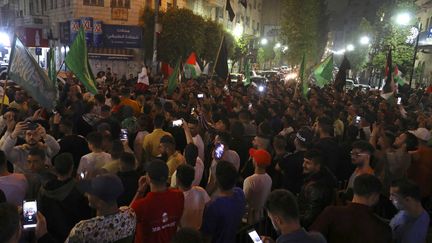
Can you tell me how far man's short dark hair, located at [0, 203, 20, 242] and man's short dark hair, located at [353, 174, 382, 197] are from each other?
9.72ft

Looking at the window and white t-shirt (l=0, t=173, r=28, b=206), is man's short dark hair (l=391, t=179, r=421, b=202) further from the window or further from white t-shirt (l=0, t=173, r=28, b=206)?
the window

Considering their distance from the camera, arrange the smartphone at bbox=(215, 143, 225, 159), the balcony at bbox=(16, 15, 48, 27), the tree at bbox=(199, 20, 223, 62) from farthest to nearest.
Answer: the balcony at bbox=(16, 15, 48, 27) < the tree at bbox=(199, 20, 223, 62) < the smartphone at bbox=(215, 143, 225, 159)

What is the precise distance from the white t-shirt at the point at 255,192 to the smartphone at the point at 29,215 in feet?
9.47

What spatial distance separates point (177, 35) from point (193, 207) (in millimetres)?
27368

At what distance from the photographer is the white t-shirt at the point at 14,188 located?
4.68 metres

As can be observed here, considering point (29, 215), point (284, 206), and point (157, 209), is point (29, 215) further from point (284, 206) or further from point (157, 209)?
point (284, 206)

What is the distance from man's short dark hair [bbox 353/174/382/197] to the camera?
421 cm

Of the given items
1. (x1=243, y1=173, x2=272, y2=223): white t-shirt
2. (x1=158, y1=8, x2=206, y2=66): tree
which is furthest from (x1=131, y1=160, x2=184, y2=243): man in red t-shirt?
(x1=158, y1=8, x2=206, y2=66): tree

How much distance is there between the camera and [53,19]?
37.0 meters

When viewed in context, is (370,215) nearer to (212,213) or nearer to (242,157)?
(212,213)

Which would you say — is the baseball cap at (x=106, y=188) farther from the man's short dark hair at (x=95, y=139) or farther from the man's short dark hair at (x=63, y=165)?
the man's short dark hair at (x=95, y=139)

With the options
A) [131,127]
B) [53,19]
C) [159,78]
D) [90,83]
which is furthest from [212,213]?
[53,19]

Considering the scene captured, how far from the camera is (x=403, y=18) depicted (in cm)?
2994

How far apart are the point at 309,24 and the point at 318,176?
52.8 meters
